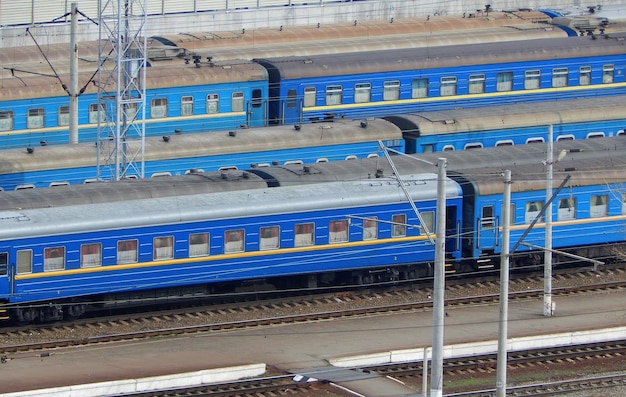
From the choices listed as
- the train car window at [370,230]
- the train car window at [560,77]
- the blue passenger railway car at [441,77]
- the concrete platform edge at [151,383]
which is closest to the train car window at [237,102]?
the blue passenger railway car at [441,77]

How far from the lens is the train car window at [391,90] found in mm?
62094

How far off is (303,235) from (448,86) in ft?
68.2

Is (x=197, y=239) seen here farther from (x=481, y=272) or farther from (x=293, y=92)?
(x=293, y=92)

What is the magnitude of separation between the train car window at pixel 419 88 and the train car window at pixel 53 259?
24.6m

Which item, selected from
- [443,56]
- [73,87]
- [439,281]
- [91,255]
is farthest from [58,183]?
→ [439,281]

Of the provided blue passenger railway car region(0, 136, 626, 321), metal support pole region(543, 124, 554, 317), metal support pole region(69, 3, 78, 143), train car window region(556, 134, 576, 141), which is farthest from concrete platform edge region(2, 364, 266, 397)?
train car window region(556, 134, 576, 141)

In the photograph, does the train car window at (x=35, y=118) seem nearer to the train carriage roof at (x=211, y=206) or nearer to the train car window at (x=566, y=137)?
the train carriage roof at (x=211, y=206)

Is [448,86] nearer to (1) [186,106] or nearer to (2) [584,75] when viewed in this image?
(2) [584,75]

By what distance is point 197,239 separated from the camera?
4281 centimetres

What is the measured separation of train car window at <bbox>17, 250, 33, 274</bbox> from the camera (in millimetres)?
40188

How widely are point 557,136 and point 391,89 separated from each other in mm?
7460

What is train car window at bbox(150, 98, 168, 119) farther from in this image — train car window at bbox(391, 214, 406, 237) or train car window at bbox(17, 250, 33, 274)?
train car window at bbox(17, 250, 33, 274)

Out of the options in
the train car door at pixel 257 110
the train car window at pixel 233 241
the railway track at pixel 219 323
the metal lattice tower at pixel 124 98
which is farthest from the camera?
the train car door at pixel 257 110

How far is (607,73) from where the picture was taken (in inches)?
2633
